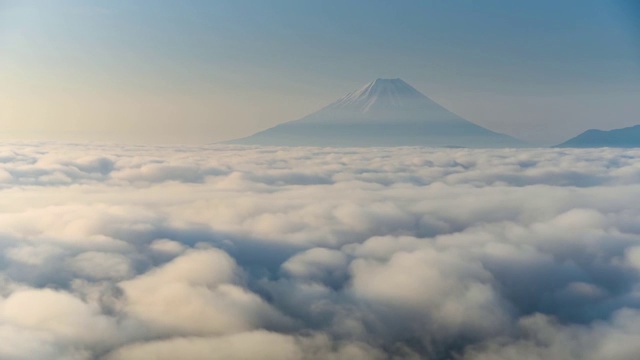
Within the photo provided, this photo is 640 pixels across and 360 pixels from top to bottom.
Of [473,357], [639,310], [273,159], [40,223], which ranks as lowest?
[473,357]

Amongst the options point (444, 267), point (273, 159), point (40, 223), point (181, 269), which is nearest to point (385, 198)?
point (444, 267)

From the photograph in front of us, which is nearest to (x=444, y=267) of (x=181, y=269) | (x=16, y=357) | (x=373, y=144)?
(x=373, y=144)

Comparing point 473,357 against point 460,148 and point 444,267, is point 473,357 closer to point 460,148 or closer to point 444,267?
point 444,267

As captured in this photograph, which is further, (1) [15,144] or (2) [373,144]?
(2) [373,144]

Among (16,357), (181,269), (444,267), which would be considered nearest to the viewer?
(16,357)

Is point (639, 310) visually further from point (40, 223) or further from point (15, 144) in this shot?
point (15, 144)

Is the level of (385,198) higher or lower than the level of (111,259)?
higher

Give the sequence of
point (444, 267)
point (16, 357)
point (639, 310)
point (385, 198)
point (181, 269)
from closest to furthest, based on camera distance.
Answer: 1. point (16, 357)
2. point (639, 310)
3. point (181, 269)
4. point (444, 267)
5. point (385, 198)
